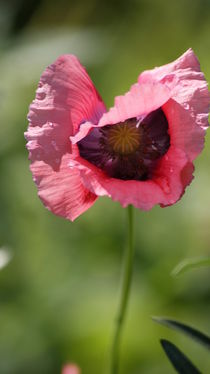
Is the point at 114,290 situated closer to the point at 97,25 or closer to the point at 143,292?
the point at 143,292

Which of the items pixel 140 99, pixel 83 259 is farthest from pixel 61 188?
pixel 83 259

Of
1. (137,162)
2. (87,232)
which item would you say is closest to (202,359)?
(87,232)

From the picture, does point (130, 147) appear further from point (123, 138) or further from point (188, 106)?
point (188, 106)

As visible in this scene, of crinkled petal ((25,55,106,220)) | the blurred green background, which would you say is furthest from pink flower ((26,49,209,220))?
the blurred green background

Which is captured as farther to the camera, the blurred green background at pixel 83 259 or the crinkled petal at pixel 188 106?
the blurred green background at pixel 83 259

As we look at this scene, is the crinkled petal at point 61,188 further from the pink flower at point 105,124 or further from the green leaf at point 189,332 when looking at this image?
the green leaf at point 189,332

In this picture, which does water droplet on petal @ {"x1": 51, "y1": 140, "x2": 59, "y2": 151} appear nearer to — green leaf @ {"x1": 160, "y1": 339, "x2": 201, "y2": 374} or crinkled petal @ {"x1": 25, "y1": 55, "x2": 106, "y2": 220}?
crinkled petal @ {"x1": 25, "y1": 55, "x2": 106, "y2": 220}

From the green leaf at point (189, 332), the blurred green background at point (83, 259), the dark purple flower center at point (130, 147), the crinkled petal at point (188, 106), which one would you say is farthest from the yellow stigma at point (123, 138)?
the blurred green background at point (83, 259)
